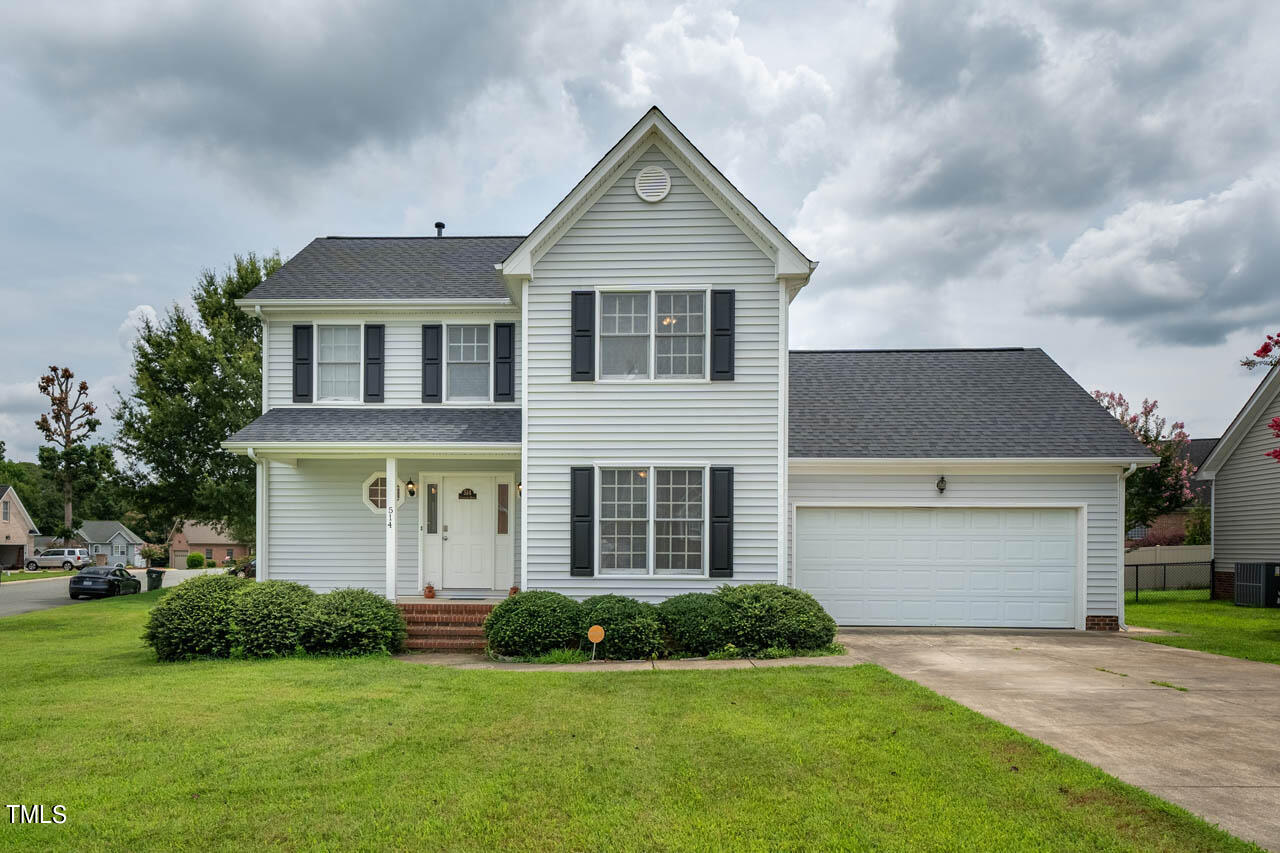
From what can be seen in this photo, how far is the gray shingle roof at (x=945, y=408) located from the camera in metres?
13.0

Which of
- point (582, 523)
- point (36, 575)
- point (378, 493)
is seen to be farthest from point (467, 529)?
point (36, 575)

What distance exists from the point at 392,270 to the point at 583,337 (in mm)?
5187

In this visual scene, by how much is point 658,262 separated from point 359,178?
10622 millimetres

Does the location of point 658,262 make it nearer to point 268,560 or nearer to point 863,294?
point 268,560

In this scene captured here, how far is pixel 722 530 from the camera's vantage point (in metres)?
11.2

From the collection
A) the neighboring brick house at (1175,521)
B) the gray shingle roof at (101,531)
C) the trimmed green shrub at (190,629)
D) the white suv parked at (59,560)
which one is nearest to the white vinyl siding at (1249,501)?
the neighboring brick house at (1175,521)

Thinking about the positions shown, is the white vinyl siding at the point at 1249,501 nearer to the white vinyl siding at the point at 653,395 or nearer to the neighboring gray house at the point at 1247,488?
the neighboring gray house at the point at 1247,488

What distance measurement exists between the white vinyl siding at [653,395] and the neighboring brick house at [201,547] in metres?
61.3

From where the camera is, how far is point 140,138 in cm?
1612

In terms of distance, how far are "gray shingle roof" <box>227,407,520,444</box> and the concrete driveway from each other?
6803mm

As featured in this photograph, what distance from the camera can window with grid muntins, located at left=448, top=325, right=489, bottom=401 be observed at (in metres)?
13.2

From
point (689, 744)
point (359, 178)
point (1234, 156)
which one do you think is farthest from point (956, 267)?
point (689, 744)

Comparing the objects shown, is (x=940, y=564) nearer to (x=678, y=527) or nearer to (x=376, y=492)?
(x=678, y=527)

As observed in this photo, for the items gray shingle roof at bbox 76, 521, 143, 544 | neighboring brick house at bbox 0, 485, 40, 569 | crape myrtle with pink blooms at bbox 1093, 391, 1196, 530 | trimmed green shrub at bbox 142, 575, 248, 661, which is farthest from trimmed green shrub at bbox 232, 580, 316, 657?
gray shingle roof at bbox 76, 521, 143, 544
